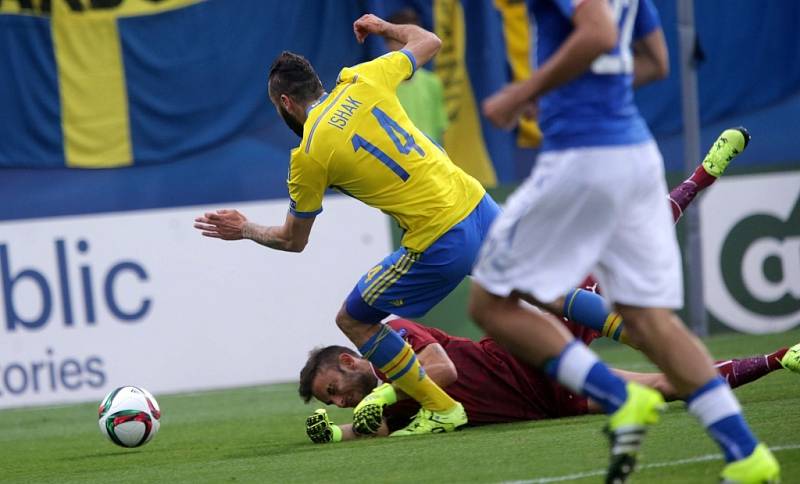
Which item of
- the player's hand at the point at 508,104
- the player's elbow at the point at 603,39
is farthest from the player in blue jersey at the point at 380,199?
the player's elbow at the point at 603,39

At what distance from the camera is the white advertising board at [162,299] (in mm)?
11680

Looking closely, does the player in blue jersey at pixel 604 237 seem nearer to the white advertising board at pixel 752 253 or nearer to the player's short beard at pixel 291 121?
the player's short beard at pixel 291 121

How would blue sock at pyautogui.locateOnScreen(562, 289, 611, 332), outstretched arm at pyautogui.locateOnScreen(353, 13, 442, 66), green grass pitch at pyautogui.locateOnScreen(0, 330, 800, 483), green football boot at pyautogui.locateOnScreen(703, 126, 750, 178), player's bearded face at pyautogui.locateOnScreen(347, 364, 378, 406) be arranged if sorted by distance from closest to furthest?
green grass pitch at pyautogui.locateOnScreen(0, 330, 800, 483) < blue sock at pyautogui.locateOnScreen(562, 289, 611, 332) < outstretched arm at pyautogui.locateOnScreen(353, 13, 442, 66) < player's bearded face at pyautogui.locateOnScreen(347, 364, 378, 406) < green football boot at pyautogui.locateOnScreen(703, 126, 750, 178)

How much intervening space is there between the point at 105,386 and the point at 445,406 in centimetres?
512

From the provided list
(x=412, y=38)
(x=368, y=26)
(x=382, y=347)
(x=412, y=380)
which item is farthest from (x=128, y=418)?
(x=412, y=38)

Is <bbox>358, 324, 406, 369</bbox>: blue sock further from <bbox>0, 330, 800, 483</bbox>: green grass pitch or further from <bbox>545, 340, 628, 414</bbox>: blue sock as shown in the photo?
<bbox>545, 340, 628, 414</bbox>: blue sock

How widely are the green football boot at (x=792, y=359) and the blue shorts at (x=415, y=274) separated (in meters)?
1.59

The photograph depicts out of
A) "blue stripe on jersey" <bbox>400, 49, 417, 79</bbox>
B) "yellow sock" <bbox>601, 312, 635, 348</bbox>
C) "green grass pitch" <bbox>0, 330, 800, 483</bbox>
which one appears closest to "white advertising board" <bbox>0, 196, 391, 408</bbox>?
"green grass pitch" <bbox>0, 330, 800, 483</bbox>

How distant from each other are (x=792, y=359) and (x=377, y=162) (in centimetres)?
222

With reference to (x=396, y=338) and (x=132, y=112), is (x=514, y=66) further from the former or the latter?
(x=396, y=338)

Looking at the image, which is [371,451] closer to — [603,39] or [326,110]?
[326,110]

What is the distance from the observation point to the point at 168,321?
39.2 ft

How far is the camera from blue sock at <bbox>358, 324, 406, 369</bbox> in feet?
23.4

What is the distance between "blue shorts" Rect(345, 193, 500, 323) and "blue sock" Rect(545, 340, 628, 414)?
2476mm
